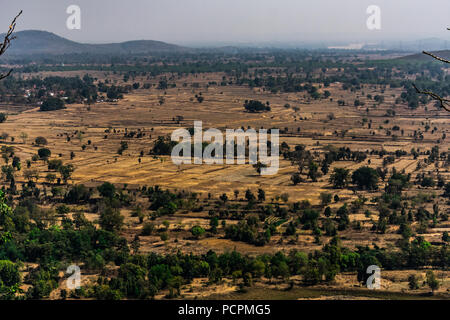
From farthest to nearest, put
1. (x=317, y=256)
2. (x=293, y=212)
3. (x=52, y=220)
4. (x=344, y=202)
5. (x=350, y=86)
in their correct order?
(x=350, y=86) < (x=344, y=202) < (x=293, y=212) < (x=52, y=220) < (x=317, y=256)

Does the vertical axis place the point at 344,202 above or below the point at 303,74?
below

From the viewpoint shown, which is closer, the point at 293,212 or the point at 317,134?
the point at 293,212

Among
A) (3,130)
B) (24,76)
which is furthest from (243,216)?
(24,76)

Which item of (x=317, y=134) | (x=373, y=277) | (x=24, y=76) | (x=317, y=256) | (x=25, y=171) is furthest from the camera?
(x=24, y=76)

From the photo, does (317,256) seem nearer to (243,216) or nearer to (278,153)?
(243,216)

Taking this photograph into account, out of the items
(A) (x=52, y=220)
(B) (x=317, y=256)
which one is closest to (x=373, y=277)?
(B) (x=317, y=256)

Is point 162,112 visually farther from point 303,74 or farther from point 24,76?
point 24,76
